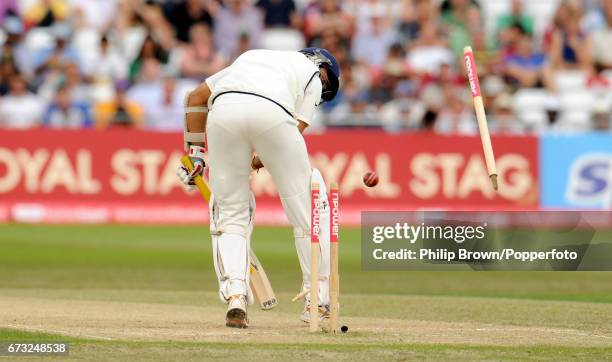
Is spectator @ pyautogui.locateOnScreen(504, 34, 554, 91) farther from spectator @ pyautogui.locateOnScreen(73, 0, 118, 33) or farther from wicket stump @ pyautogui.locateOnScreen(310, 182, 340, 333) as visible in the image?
wicket stump @ pyautogui.locateOnScreen(310, 182, 340, 333)

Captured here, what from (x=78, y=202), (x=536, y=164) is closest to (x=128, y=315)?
(x=78, y=202)

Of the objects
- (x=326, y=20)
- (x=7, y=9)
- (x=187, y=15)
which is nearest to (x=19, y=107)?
(x=7, y=9)

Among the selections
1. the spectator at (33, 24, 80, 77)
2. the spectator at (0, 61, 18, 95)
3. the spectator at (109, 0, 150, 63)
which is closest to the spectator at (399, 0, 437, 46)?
the spectator at (109, 0, 150, 63)

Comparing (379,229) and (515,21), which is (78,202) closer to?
(515,21)

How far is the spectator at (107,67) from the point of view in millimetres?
23219

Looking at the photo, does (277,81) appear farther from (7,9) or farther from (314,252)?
(7,9)

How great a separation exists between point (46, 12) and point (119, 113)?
308 cm

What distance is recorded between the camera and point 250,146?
31.1 ft

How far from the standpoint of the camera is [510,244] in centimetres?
1198

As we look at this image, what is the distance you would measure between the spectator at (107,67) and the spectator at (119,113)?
0.73 m

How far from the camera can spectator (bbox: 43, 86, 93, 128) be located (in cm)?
2206

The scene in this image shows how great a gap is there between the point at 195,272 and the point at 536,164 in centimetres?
793

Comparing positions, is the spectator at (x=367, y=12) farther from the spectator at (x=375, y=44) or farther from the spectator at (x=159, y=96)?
the spectator at (x=159, y=96)

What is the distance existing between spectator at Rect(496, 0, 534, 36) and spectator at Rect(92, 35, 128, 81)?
640 cm
